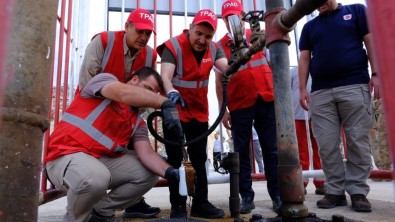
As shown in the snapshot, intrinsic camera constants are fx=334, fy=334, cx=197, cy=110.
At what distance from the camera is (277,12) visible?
4.65 feet

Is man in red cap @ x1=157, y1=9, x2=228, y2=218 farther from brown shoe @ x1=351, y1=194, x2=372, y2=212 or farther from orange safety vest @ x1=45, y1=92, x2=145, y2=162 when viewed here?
brown shoe @ x1=351, y1=194, x2=372, y2=212

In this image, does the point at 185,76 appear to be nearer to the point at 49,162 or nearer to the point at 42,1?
the point at 49,162

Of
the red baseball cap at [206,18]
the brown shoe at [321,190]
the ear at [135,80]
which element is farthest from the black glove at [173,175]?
the brown shoe at [321,190]

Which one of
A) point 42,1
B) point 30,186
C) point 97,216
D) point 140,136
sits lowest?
point 97,216

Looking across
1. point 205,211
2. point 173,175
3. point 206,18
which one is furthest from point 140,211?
point 206,18

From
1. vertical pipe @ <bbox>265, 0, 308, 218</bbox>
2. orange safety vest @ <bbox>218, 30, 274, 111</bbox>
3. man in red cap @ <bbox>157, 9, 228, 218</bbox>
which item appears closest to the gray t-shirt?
man in red cap @ <bbox>157, 9, 228, 218</bbox>

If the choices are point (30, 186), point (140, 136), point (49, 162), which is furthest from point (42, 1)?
point (140, 136)

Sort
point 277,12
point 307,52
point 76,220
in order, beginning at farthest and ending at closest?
point 307,52 → point 76,220 → point 277,12

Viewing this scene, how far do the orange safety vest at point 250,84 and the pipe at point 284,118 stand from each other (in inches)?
46.2

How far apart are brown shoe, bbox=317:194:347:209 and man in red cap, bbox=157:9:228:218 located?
0.82 meters

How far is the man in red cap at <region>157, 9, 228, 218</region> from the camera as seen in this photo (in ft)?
7.98

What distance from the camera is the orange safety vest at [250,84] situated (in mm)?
2604

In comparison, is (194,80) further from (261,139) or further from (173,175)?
(173,175)

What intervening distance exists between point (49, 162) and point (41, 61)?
104 cm
